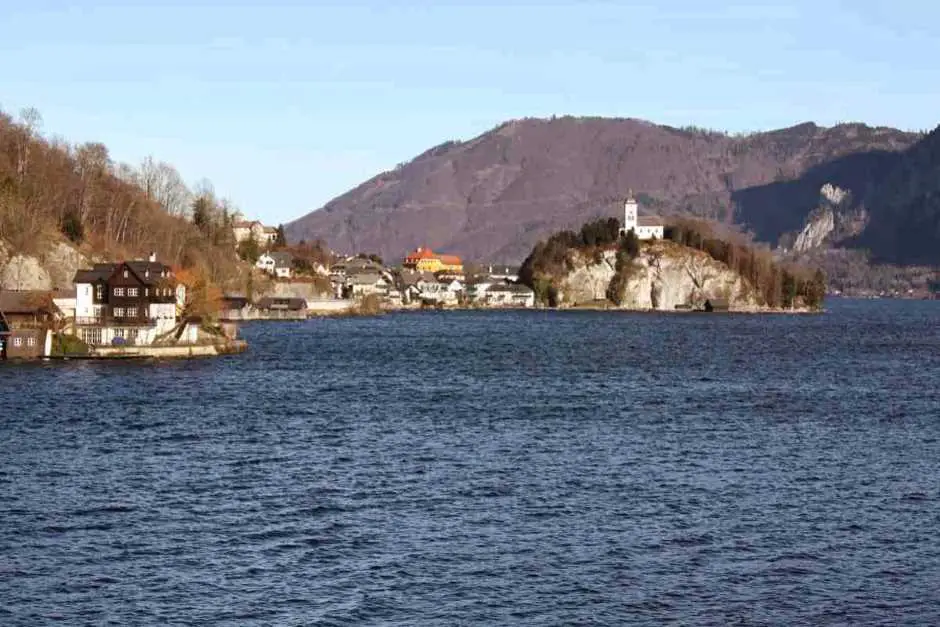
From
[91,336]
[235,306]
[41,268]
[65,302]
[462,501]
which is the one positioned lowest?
[462,501]

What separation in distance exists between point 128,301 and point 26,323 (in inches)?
259

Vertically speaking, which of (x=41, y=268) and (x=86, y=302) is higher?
(x=41, y=268)

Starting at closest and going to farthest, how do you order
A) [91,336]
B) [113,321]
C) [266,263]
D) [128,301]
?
1. [91,336]
2. [128,301]
3. [113,321]
4. [266,263]

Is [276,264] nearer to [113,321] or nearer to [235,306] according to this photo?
[235,306]

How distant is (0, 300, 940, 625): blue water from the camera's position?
2633 centimetres

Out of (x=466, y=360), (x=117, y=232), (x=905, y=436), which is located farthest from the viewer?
(x=117, y=232)

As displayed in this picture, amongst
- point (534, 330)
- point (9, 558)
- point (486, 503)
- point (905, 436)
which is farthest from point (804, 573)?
point (534, 330)

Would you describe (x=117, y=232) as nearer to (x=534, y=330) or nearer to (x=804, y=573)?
(x=534, y=330)

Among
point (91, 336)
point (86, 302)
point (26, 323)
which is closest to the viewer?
point (26, 323)

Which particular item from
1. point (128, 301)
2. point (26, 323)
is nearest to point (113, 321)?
A: point (128, 301)

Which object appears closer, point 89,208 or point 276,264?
point 89,208

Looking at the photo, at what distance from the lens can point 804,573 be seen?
28.6 m

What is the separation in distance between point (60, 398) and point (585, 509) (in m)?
32.0

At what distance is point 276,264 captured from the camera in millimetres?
182875
